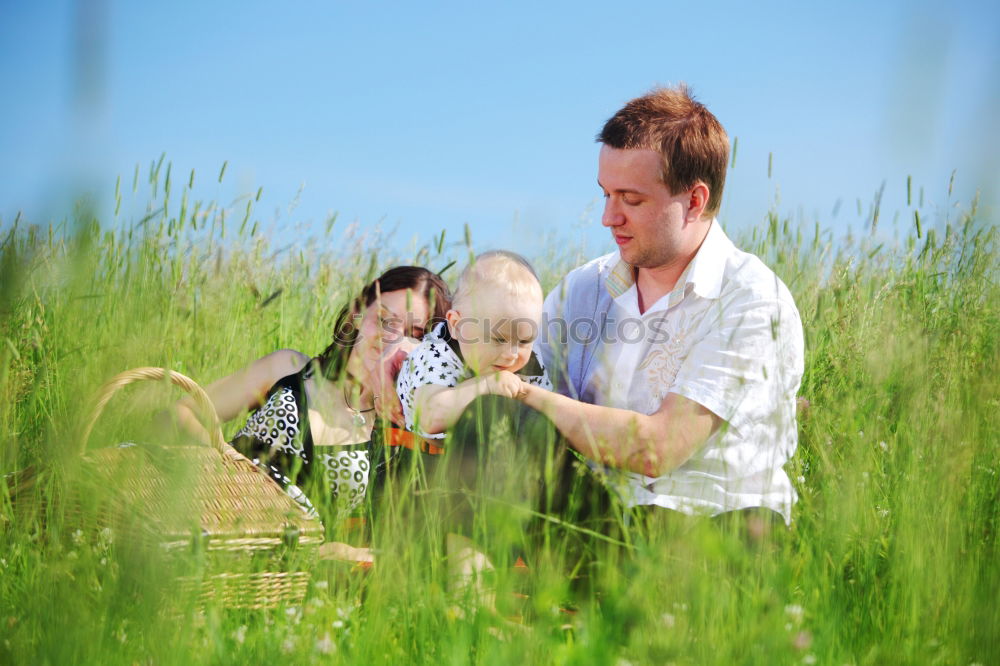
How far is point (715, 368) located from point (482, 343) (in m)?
0.69

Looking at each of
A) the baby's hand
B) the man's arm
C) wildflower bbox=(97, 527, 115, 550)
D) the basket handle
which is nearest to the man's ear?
the man's arm

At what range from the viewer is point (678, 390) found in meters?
2.49

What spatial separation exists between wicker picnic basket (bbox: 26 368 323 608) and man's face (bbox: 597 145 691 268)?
4.28 feet

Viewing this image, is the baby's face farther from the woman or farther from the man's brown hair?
the man's brown hair

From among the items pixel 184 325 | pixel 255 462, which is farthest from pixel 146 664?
pixel 184 325

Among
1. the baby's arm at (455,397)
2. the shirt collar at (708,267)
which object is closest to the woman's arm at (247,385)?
the baby's arm at (455,397)

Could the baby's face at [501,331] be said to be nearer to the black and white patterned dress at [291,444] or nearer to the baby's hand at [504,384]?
the baby's hand at [504,384]

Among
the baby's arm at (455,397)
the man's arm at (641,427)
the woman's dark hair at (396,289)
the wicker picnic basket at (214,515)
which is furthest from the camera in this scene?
the woman's dark hair at (396,289)

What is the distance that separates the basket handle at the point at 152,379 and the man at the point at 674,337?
3.10 ft

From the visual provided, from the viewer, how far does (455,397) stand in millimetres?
2551

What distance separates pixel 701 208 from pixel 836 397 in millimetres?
864

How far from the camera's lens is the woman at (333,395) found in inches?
121

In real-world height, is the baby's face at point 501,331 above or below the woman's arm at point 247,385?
above

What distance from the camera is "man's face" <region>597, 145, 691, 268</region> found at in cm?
276
